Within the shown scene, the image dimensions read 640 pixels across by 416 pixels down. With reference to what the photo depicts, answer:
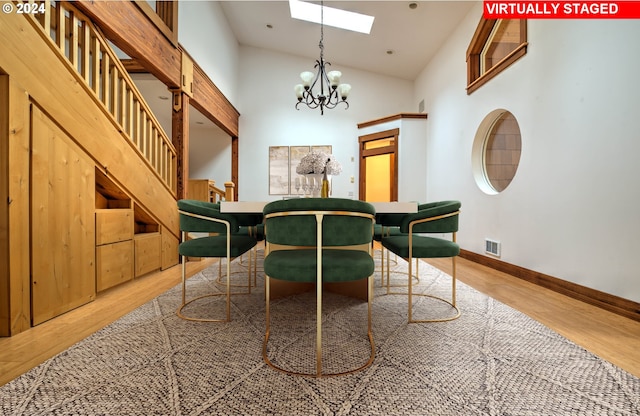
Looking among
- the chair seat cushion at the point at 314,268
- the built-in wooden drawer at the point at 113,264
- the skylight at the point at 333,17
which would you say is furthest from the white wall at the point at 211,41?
the chair seat cushion at the point at 314,268

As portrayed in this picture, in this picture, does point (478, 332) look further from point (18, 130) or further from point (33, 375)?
point (18, 130)

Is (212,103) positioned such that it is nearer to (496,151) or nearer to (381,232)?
(381,232)

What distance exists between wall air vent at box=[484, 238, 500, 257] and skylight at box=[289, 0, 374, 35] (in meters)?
4.03

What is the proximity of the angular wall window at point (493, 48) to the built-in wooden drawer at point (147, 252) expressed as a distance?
4.44 m

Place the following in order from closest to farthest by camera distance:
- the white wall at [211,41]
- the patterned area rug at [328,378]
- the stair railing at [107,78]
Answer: the patterned area rug at [328,378] → the stair railing at [107,78] → the white wall at [211,41]

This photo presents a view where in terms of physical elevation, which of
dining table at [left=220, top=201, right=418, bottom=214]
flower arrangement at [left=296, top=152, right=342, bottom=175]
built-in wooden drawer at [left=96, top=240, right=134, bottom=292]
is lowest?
built-in wooden drawer at [left=96, top=240, right=134, bottom=292]

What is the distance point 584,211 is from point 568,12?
1749 mm

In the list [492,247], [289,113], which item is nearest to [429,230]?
[492,247]

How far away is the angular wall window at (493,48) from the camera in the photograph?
3158 mm

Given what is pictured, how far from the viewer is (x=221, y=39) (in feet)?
17.9

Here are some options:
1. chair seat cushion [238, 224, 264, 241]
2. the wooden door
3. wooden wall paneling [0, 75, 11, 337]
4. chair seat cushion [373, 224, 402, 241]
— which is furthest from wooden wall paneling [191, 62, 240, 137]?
chair seat cushion [373, 224, 402, 241]

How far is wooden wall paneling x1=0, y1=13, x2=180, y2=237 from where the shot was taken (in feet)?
5.52

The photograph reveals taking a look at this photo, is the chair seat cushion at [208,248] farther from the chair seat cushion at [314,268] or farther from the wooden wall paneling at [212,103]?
the wooden wall paneling at [212,103]

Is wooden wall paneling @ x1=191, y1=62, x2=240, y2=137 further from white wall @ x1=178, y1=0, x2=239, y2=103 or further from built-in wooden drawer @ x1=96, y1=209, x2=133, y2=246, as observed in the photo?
built-in wooden drawer @ x1=96, y1=209, x2=133, y2=246
